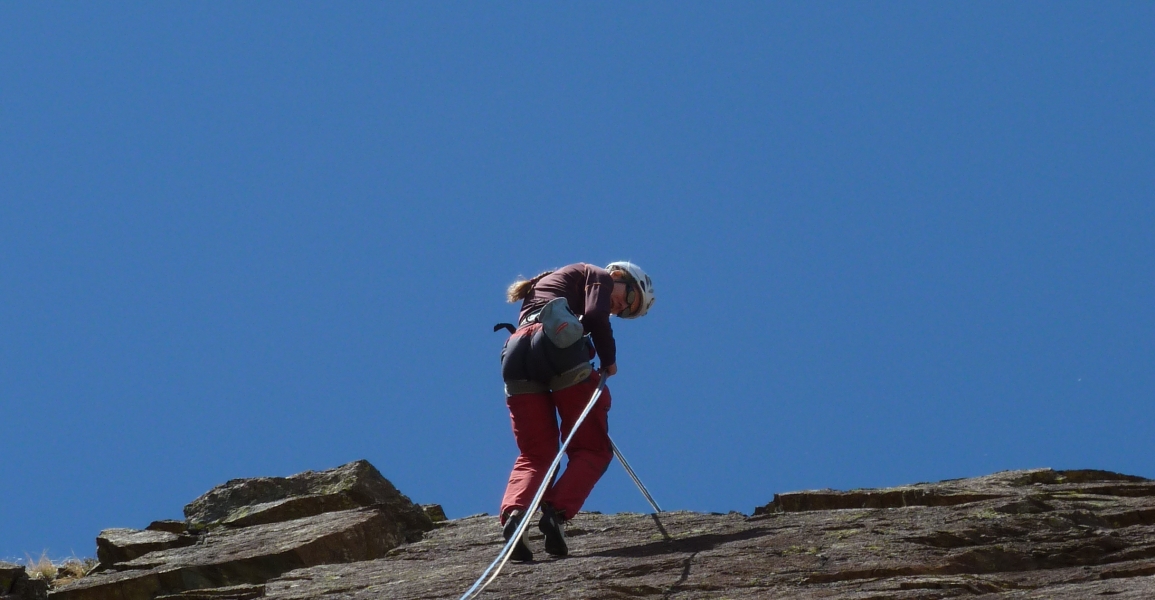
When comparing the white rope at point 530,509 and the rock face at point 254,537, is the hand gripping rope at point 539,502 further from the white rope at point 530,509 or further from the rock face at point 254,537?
the rock face at point 254,537

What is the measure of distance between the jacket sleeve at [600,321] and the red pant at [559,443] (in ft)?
0.61

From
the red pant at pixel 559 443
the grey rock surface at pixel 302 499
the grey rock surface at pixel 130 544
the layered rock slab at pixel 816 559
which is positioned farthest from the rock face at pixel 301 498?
the red pant at pixel 559 443

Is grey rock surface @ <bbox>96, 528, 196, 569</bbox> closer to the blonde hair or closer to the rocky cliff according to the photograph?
the rocky cliff

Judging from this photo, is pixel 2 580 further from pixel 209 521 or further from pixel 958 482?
pixel 958 482

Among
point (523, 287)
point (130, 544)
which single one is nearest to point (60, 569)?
point (130, 544)

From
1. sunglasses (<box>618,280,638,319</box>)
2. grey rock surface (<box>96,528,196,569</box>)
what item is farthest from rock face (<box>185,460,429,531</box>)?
sunglasses (<box>618,280,638,319</box>)

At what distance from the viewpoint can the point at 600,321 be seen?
360 inches

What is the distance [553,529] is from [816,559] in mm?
1944

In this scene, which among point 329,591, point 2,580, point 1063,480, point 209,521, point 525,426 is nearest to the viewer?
point 329,591

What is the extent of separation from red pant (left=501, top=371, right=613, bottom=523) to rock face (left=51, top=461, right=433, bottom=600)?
2.20m

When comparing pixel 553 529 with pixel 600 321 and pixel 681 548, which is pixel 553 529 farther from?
pixel 600 321

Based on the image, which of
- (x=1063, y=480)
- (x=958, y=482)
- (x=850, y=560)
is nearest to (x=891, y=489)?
(x=958, y=482)

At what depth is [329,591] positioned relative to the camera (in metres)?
8.54

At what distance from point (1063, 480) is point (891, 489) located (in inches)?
98.2
